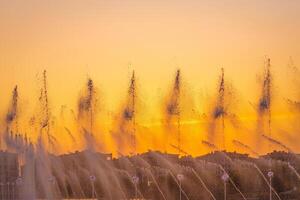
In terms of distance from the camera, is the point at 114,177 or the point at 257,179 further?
the point at 114,177

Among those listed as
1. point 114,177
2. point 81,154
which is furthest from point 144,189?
point 81,154

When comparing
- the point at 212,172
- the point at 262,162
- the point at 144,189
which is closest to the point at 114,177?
the point at 144,189

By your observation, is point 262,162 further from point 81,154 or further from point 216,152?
point 81,154

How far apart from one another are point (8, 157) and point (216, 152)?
660 inches

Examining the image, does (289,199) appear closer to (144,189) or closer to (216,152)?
(216,152)

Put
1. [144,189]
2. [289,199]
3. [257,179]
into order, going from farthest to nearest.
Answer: [144,189]
[257,179]
[289,199]

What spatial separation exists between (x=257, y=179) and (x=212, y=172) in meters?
4.52

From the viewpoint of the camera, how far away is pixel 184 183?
64.2 m

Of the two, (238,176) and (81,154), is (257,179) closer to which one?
(238,176)

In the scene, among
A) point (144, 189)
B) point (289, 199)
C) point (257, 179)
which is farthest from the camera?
point (144, 189)

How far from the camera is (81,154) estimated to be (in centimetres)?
6962

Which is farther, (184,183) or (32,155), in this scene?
(184,183)

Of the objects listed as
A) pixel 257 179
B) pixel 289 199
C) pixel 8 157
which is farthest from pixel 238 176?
pixel 8 157

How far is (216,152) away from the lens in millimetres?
63375
